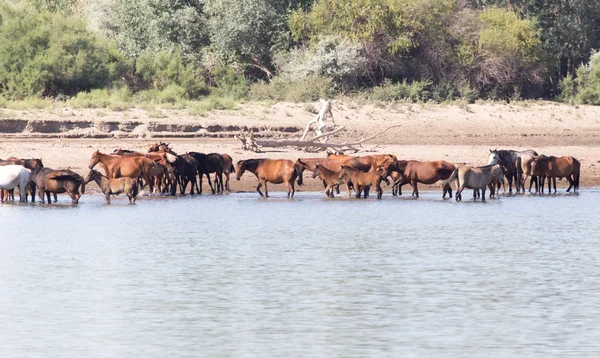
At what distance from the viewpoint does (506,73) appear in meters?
43.0

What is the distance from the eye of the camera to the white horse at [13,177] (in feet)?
68.9

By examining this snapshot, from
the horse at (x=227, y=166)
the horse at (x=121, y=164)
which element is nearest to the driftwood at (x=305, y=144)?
the horse at (x=227, y=166)

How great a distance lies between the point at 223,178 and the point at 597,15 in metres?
27.4

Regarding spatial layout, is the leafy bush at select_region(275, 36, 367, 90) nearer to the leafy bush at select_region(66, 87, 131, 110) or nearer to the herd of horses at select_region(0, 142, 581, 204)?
the leafy bush at select_region(66, 87, 131, 110)

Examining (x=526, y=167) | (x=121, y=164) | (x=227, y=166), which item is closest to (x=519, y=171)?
(x=526, y=167)

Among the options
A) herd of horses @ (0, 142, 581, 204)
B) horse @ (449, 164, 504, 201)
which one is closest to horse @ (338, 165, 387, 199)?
herd of horses @ (0, 142, 581, 204)

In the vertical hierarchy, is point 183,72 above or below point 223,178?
above

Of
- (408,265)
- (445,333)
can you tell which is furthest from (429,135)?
(445,333)

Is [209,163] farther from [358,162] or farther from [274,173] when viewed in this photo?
[358,162]

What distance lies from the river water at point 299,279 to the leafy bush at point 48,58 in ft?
48.4

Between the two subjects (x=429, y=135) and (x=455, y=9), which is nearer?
(x=429, y=135)

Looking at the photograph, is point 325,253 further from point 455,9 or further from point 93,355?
point 455,9

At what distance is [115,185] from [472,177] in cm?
696

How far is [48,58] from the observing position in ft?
120
